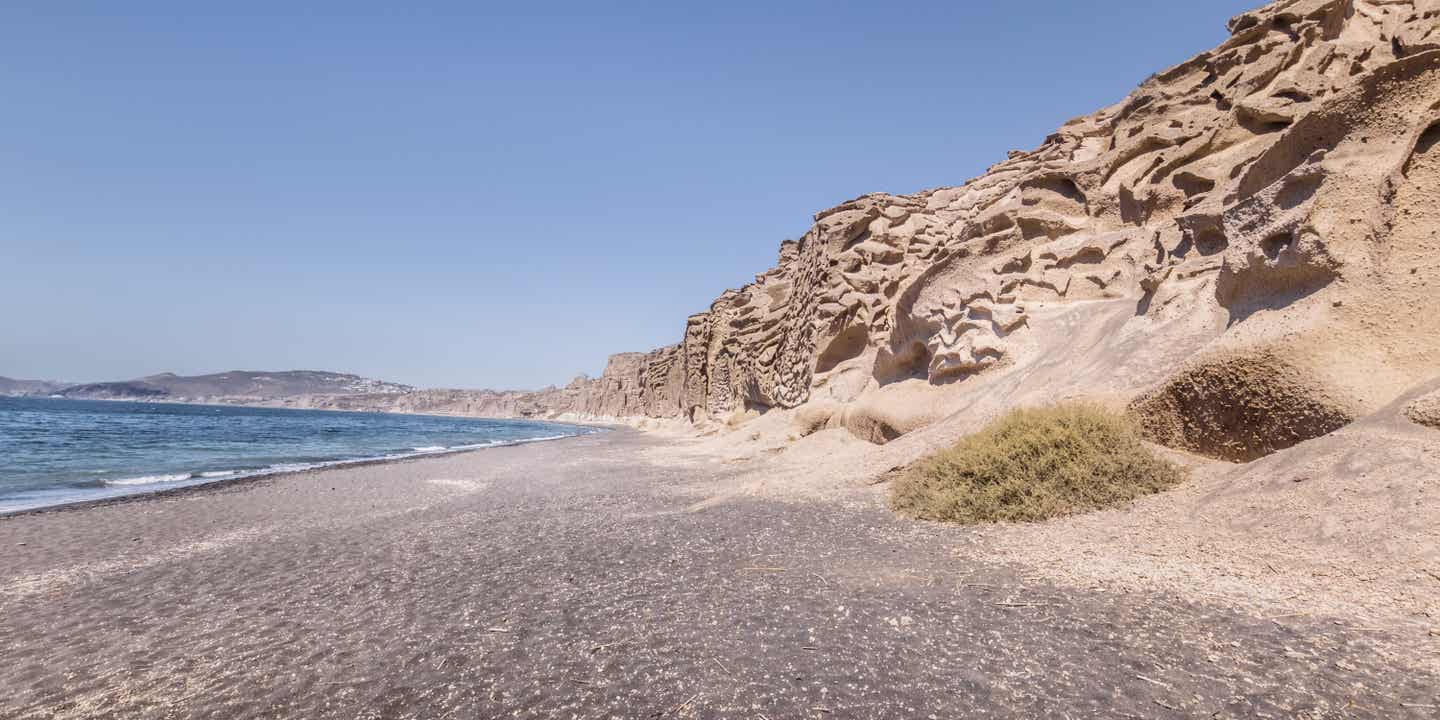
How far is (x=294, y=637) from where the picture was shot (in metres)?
4.33

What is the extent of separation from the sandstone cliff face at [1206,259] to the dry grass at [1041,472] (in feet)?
2.62

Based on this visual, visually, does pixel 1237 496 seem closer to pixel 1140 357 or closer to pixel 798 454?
pixel 1140 357

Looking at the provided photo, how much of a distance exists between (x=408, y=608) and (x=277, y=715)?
160 cm

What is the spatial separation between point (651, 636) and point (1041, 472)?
16.2ft

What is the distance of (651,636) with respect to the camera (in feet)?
13.1

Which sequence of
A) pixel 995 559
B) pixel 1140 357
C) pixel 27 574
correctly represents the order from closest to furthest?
pixel 995 559
pixel 27 574
pixel 1140 357

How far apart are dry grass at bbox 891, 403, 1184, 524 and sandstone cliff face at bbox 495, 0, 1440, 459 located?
2.62 ft

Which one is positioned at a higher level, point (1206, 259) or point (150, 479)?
point (1206, 259)

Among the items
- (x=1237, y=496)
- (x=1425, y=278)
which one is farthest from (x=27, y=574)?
(x=1425, y=278)

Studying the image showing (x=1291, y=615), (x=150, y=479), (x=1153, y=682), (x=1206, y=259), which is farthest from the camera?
(x=150, y=479)

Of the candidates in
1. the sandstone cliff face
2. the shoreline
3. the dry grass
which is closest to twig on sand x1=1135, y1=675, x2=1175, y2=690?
the dry grass

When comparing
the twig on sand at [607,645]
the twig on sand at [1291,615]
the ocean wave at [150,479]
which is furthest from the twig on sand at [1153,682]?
the ocean wave at [150,479]

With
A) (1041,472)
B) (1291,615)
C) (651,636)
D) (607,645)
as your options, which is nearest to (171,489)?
(607,645)

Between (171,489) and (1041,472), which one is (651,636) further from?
(171,489)
